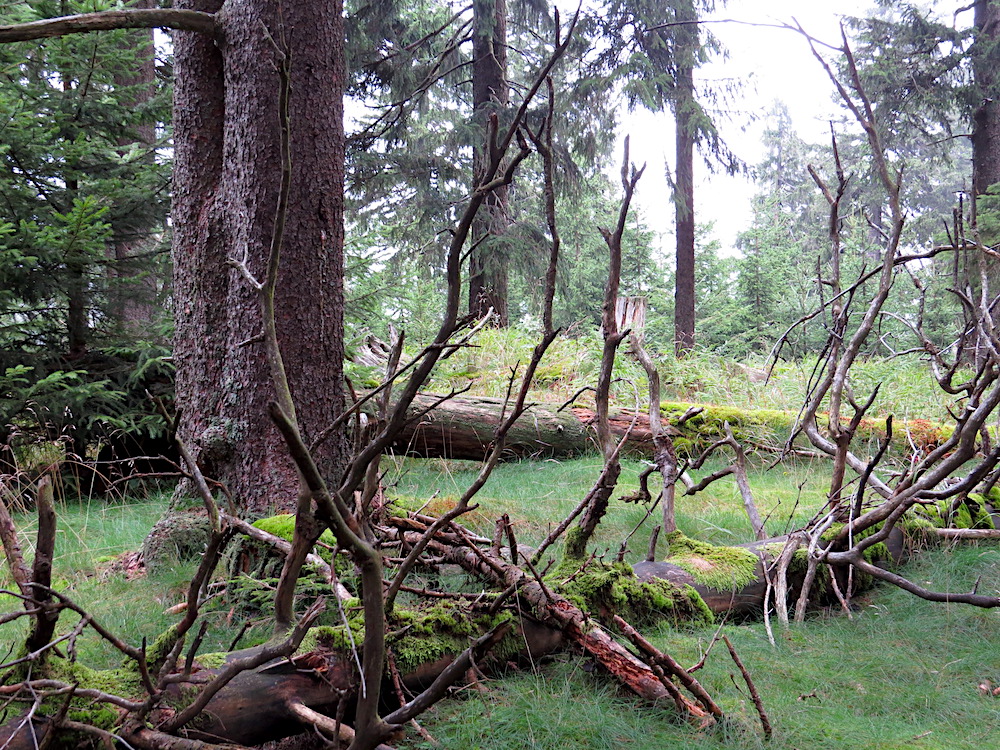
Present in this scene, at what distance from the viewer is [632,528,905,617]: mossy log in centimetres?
298

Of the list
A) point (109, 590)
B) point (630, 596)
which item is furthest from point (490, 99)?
point (630, 596)

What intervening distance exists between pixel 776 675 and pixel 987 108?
1177cm

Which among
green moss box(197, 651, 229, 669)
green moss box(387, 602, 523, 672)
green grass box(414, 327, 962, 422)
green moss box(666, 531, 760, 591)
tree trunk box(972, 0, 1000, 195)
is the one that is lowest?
green moss box(666, 531, 760, 591)

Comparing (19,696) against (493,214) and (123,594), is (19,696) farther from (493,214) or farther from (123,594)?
(493,214)

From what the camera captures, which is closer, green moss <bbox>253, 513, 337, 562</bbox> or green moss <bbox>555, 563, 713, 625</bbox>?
green moss <bbox>555, 563, 713, 625</bbox>

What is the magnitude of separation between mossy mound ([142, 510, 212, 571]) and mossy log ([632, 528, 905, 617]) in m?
2.10

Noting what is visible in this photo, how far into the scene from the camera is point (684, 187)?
568 inches

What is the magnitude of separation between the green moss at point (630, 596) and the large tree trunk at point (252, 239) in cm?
152

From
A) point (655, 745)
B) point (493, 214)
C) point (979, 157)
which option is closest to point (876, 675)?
point (655, 745)

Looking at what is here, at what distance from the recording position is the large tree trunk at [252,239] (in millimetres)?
3354

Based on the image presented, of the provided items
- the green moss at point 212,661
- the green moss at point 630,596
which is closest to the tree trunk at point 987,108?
the green moss at point 630,596

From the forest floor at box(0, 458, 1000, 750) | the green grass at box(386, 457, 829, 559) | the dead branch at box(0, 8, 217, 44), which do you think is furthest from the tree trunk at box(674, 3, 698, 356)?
the dead branch at box(0, 8, 217, 44)

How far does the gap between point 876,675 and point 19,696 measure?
255cm

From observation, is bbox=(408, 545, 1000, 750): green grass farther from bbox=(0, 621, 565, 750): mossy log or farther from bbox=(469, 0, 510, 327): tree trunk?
bbox=(469, 0, 510, 327): tree trunk
